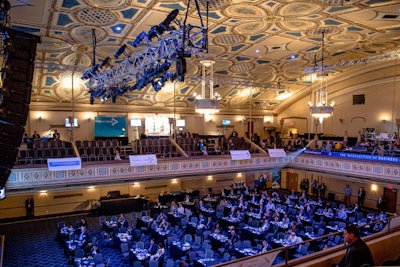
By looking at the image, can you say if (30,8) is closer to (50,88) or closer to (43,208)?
(50,88)

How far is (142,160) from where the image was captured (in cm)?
1568

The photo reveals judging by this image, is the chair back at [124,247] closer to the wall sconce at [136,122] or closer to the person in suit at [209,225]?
the person in suit at [209,225]

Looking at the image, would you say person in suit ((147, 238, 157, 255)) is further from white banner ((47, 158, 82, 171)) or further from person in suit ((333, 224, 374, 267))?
person in suit ((333, 224, 374, 267))

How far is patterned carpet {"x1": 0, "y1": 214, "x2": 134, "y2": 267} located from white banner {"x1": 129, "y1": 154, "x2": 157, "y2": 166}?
12.3 feet

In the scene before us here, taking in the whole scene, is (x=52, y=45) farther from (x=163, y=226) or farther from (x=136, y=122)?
(x=136, y=122)

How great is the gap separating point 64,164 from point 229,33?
9.39 m

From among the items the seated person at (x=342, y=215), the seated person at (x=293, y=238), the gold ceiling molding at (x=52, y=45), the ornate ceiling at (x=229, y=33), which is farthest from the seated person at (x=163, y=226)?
the gold ceiling molding at (x=52, y=45)

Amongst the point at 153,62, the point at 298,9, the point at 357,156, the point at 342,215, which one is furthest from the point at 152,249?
the point at 357,156

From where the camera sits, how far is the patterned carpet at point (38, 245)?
1147cm

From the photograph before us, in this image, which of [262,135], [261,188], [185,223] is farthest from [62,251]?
[262,135]

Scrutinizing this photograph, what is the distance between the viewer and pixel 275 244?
37.0 feet

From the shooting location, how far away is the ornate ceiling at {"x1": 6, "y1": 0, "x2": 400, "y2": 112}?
10.7 metres

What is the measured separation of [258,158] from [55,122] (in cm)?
1379

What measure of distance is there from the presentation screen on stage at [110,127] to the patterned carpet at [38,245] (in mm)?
6892
